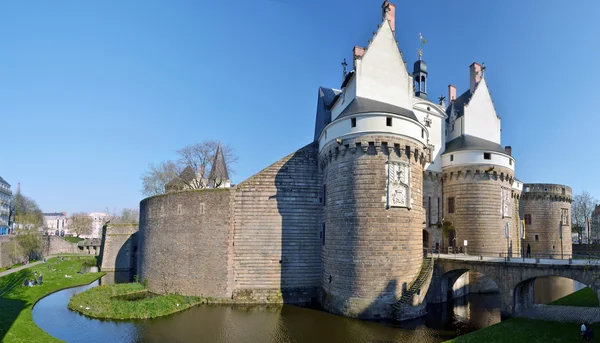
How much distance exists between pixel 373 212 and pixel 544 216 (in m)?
29.7

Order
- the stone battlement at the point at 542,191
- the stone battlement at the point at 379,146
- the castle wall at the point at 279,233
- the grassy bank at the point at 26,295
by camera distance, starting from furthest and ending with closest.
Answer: the stone battlement at the point at 542,191 → the castle wall at the point at 279,233 → the stone battlement at the point at 379,146 → the grassy bank at the point at 26,295

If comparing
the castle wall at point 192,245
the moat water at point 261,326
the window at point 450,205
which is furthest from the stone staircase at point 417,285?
the castle wall at point 192,245

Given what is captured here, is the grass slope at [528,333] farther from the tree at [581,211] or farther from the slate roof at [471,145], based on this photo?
the tree at [581,211]

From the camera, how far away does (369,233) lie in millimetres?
21406

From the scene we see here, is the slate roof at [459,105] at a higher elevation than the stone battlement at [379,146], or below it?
higher

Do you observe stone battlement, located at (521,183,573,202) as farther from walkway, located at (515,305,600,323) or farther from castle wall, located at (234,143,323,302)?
castle wall, located at (234,143,323,302)

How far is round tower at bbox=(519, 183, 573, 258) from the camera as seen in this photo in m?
Result: 39.4

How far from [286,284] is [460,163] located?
706 inches

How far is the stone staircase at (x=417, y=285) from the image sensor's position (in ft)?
68.1

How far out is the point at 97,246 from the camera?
63.7 m

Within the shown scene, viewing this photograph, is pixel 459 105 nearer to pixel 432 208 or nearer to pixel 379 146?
pixel 432 208

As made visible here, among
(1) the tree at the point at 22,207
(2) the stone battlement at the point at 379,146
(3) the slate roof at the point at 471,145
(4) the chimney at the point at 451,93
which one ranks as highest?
(4) the chimney at the point at 451,93

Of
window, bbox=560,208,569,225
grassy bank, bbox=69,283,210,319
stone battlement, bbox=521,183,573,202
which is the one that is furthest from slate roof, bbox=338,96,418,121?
window, bbox=560,208,569,225

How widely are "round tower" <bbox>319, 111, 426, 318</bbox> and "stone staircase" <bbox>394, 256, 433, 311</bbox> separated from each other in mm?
297
